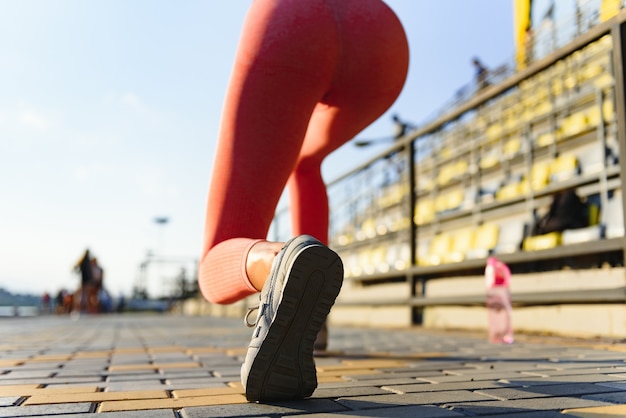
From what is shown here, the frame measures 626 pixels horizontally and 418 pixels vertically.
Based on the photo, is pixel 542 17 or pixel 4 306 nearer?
pixel 542 17

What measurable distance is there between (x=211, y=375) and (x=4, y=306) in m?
29.0

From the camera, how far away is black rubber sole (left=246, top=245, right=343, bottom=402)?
1143 mm

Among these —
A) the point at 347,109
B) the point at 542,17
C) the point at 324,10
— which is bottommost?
the point at 347,109

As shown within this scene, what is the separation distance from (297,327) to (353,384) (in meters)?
0.54

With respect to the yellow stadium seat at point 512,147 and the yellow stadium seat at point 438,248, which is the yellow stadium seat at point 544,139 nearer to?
the yellow stadium seat at point 512,147

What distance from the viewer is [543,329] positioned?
4.14 m

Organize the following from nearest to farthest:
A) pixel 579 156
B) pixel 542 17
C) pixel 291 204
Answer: pixel 291 204, pixel 579 156, pixel 542 17

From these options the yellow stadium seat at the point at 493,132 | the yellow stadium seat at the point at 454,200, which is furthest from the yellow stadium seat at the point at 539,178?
the yellow stadium seat at the point at 493,132

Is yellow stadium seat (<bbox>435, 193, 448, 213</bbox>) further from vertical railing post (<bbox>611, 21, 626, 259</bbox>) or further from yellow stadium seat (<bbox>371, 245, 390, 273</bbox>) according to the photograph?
vertical railing post (<bbox>611, 21, 626, 259</bbox>)

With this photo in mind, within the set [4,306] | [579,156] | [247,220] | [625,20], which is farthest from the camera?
[4,306]

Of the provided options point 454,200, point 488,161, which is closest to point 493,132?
point 488,161

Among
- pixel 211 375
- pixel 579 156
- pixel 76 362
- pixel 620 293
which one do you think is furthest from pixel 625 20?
pixel 579 156

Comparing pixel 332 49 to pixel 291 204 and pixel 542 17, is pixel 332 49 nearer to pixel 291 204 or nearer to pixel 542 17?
pixel 291 204

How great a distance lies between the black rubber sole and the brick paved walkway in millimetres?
51
